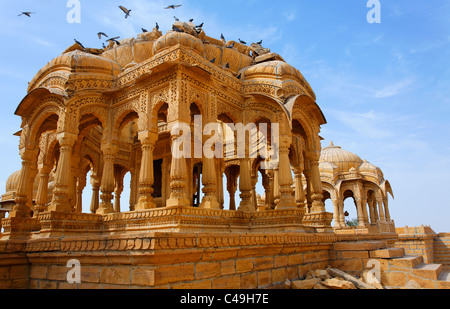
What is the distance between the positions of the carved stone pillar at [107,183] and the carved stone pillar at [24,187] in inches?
86.2

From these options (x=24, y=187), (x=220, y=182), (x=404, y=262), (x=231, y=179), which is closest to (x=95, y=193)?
(x=24, y=187)

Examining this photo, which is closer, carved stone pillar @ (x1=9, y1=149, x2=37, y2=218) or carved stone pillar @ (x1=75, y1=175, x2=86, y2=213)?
carved stone pillar @ (x1=9, y1=149, x2=37, y2=218)

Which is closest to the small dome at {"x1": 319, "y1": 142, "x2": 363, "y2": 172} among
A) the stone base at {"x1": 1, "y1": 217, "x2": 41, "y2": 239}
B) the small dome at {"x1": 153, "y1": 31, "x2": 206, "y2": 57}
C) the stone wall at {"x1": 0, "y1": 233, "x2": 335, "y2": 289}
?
the small dome at {"x1": 153, "y1": 31, "x2": 206, "y2": 57}

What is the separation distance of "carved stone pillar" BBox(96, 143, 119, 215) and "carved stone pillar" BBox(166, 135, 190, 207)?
293cm

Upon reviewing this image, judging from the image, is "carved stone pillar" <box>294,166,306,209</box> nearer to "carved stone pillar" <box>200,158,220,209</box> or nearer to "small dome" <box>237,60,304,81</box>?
"small dome" <box>237,60,304,81</box>

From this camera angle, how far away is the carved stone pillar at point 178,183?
23.4 ft

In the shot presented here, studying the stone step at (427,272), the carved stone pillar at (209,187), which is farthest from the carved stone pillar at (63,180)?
the stone step at (427,272)

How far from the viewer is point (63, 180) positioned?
853 cm

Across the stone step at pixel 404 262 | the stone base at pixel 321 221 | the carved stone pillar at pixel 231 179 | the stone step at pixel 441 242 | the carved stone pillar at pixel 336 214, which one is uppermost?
the carved stone pillar at pixel 231 179

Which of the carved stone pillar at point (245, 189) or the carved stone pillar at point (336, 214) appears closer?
the carved stone pillar at point (245, 189)

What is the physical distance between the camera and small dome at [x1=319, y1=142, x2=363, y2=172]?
25.2 meters

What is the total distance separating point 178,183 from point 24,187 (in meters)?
5.57

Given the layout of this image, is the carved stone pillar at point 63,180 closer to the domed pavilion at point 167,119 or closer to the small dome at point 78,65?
the domed pavilion at point 167,119

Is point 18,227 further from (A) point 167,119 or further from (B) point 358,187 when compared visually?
(B) point 358,187
